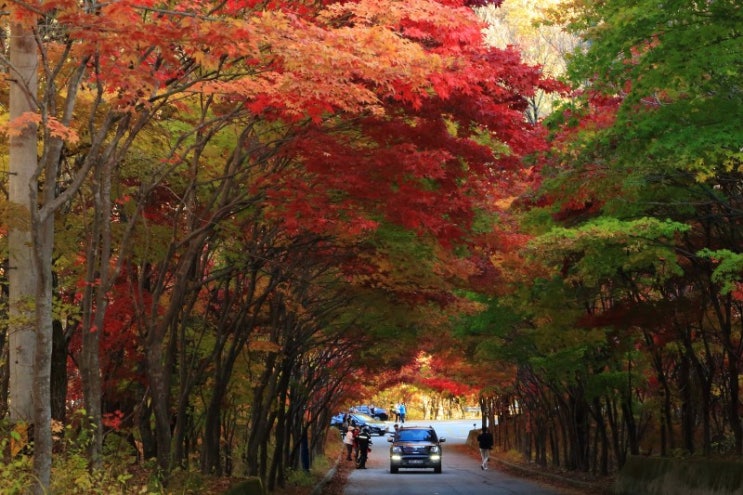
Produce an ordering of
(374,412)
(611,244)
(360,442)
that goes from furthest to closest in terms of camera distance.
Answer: (374,412) < (360,442) < (611,244)

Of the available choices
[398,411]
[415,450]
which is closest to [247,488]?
[415,450]

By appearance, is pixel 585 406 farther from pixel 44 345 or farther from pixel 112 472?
pixel 44 345

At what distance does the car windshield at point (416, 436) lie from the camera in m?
46.4

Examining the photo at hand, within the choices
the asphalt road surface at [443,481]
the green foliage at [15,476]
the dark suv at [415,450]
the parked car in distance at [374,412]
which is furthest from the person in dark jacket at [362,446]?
the parked car in distance at [374,412]

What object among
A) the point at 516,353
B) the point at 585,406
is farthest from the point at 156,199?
the point at 585,406

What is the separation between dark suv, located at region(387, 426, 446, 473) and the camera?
45312 mm

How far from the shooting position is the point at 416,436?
4672 centimetres

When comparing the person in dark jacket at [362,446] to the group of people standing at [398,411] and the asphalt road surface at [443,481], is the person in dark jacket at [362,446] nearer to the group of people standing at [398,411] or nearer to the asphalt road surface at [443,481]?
the asphalt road surface at [443,481]

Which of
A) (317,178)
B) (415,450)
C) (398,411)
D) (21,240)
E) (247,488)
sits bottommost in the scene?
(247,488)

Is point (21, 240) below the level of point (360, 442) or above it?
above

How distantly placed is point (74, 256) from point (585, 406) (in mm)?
21854

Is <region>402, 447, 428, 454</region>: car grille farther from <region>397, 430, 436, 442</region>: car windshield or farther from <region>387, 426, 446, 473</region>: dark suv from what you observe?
<region>397, 430, 436, 442</region>: car windshield

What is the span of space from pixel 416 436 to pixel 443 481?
27.7ft

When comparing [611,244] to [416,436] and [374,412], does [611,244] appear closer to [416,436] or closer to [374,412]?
[416,436]
